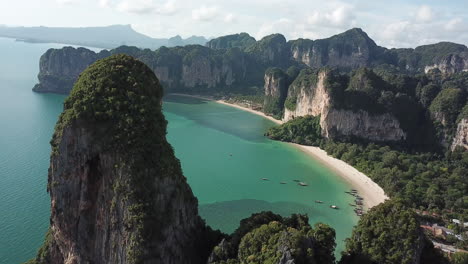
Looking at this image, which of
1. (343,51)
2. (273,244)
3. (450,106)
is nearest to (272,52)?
(343,51)

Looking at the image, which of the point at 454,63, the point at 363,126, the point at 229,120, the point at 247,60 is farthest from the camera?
the point at 247,60

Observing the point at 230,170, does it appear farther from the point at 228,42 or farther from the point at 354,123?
the point at 228,42

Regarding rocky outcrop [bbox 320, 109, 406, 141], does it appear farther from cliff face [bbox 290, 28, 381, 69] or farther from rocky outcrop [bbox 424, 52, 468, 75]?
cliff face [bbox 290, 28, 381, 69]

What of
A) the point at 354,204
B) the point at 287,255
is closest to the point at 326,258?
the point at 287,255

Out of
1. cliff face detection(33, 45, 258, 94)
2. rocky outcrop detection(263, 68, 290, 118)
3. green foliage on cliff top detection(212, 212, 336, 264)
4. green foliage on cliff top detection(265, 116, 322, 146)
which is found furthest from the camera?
A: cliff face detection(33, 45, 258, 94)

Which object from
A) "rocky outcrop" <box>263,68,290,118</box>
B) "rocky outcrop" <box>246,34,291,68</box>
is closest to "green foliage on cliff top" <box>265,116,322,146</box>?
"rocky outcrop" <box>263,68,290,118</box>

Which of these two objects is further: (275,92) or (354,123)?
(275,92)
